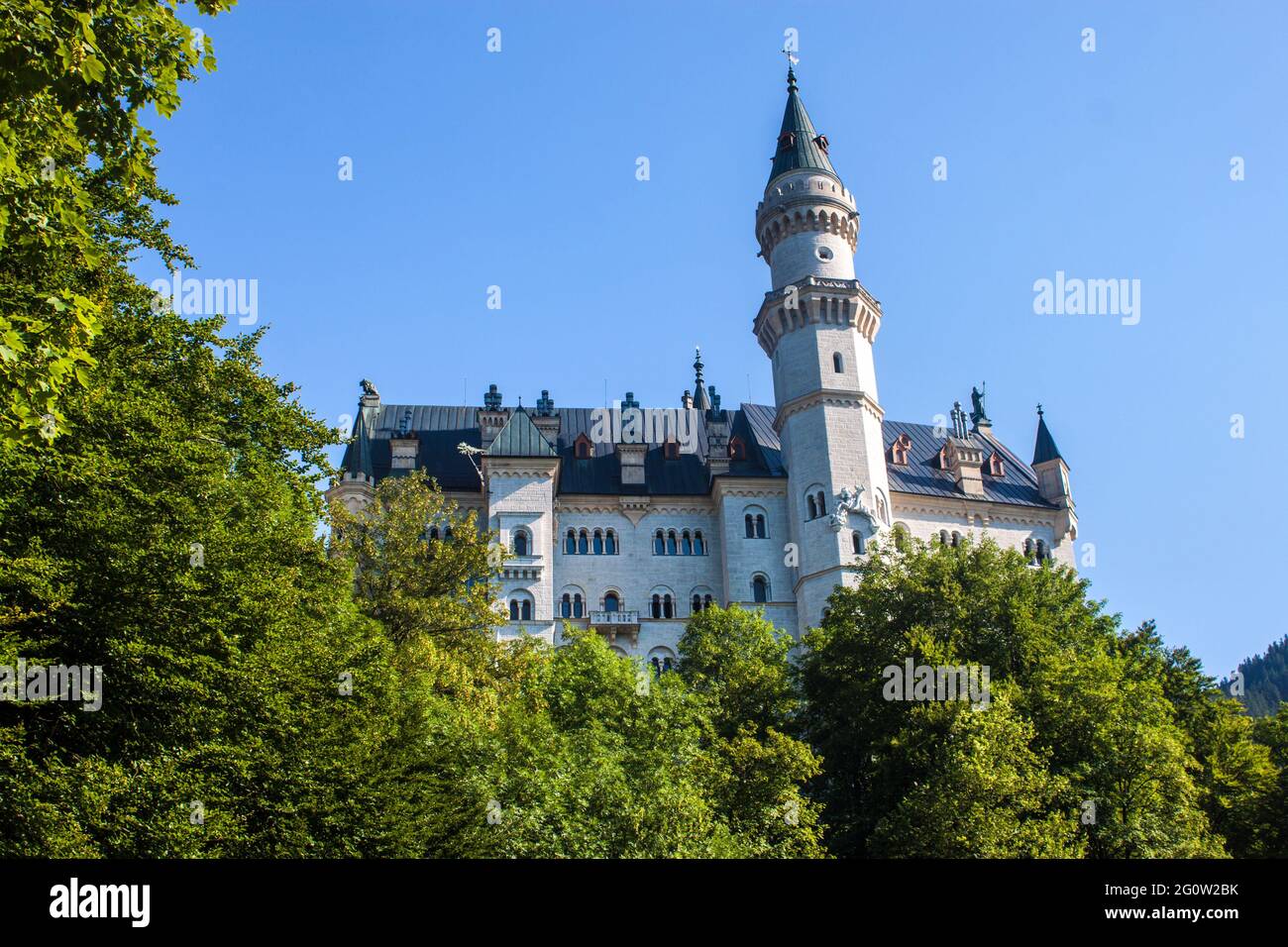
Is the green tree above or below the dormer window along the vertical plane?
below

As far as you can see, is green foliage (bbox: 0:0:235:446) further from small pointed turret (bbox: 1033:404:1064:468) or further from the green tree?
small pointed turret (bbox: 1033:404:1064:468)

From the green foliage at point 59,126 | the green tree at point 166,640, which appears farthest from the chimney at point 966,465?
the green foliage at point 59,126

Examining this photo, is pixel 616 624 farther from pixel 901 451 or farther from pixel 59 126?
pixel 59 126

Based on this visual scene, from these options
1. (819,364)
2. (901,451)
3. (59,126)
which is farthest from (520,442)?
(59,126)

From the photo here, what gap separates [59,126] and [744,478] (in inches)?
2116

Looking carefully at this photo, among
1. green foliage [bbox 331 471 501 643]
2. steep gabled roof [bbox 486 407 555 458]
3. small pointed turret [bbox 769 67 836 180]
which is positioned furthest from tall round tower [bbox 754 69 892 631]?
green foliage [bbox 331 471 501 643]

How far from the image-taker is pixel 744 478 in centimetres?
6731

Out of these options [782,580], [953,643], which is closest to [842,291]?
[782,580]

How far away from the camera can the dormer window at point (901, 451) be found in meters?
74.1

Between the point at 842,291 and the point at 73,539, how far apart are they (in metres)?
51.7

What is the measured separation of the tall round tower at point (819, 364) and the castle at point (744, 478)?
0.35ft

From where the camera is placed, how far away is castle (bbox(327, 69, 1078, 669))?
63.6 m

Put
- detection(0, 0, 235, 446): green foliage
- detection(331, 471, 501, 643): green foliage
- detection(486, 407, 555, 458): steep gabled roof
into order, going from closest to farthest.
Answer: detection(0, 0, 235, 446): green foliage, detection(331, 471, 501, 643): green foliage, detection(486, 407, 555, 458): steep gabled roof

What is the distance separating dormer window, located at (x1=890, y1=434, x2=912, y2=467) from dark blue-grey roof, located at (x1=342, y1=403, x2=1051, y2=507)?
42cm
